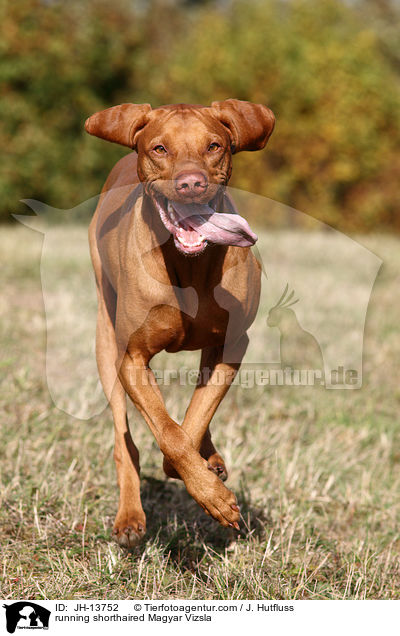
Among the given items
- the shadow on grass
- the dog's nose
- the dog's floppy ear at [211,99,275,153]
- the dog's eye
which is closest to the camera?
the dog's nose

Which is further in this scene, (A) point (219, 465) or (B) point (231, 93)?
(B) point (231, 93)

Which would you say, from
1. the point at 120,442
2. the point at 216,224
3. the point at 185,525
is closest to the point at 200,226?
the point at 216,224

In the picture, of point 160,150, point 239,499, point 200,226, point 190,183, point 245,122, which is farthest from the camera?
point 239,499

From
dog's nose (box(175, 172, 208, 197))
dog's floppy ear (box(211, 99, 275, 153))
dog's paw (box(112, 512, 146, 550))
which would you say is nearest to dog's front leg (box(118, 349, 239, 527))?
dog's paw (box(112, 512, 146, 550))

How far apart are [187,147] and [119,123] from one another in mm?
345

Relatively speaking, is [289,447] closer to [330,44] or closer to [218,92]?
[218,92]

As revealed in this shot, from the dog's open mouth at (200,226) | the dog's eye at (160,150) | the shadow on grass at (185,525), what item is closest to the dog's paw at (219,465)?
the shadow on grass at (185,525)

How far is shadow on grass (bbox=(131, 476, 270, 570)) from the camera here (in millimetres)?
3510

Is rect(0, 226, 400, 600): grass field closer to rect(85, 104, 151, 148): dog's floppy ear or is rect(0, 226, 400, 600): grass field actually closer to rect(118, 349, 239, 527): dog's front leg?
rect(118, 349, 239, 527): dog's front leg

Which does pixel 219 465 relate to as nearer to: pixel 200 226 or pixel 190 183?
pixel 200 226

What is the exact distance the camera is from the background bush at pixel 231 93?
48.1ft

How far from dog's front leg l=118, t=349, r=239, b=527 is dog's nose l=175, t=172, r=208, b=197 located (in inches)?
29.8

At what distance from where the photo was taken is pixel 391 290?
9.67m

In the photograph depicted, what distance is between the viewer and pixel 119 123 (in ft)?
9.57
